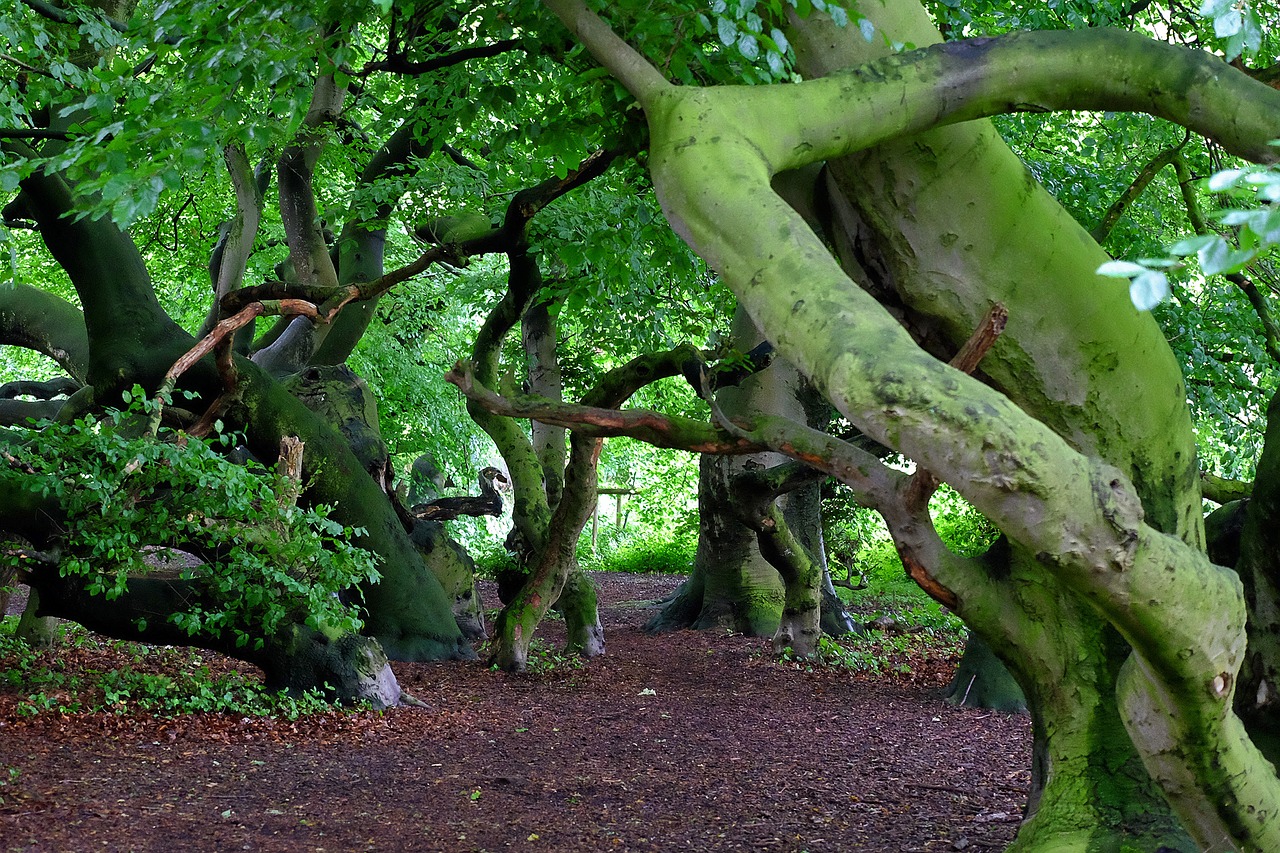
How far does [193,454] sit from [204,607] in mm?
1350

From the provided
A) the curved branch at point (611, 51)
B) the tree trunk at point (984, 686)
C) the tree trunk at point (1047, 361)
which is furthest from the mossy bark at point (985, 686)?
the curved branch at point (611, 51)

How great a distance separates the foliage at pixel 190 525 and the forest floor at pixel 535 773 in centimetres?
75

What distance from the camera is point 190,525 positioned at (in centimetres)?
661

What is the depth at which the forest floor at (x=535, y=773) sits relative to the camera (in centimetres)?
492

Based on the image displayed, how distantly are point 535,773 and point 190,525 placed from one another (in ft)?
8.38

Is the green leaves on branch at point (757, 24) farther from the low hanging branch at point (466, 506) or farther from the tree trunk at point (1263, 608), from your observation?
the low hanging branch at point (466, 506)

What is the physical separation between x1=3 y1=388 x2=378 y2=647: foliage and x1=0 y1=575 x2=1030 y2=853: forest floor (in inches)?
29.6

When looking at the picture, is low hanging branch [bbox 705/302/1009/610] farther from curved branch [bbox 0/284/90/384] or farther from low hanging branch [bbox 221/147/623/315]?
curved branch [bbox 0/284/90/384]

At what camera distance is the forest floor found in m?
4.92

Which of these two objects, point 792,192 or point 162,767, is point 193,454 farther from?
point 792,192

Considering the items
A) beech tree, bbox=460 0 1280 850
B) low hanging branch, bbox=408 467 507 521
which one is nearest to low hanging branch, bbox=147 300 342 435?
low hanging branch, bbox=408 467 507 521

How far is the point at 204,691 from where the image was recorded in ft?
23.0

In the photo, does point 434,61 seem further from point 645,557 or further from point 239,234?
point 645,557

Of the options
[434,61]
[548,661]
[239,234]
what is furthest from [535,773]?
[239,234]
